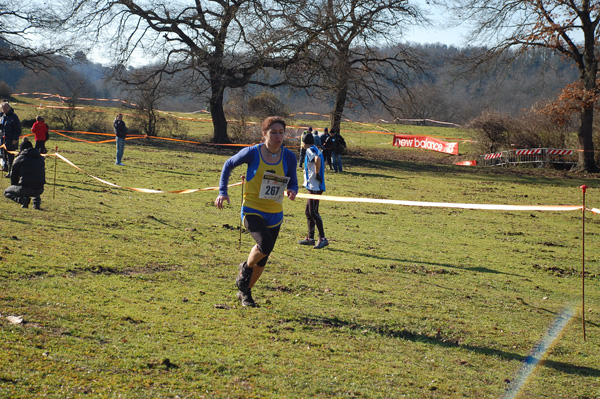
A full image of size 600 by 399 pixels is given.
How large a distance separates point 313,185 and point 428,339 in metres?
5.46

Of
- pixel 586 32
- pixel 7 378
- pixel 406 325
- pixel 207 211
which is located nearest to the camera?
pixel 7 378

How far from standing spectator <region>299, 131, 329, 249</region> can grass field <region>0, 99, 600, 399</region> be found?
41 cm

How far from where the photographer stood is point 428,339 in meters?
6.12

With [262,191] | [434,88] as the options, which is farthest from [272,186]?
[434,88]

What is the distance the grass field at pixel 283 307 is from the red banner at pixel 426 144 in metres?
25.9

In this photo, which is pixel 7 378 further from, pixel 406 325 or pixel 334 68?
pixel 334 68

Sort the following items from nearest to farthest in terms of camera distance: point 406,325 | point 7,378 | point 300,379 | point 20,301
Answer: point 7,378
point 300,379
point 20,301
point 406,325

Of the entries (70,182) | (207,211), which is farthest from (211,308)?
(70,182)

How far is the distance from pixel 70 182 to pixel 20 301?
38.1ft

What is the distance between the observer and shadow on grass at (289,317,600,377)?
551 cm

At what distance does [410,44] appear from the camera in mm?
37062

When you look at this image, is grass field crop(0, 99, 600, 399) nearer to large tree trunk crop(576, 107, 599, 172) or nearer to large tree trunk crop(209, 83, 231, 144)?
large tree trunk crop(576, 107, 599, 172)

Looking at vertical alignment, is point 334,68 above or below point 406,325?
above

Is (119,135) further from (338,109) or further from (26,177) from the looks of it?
(338,109)
